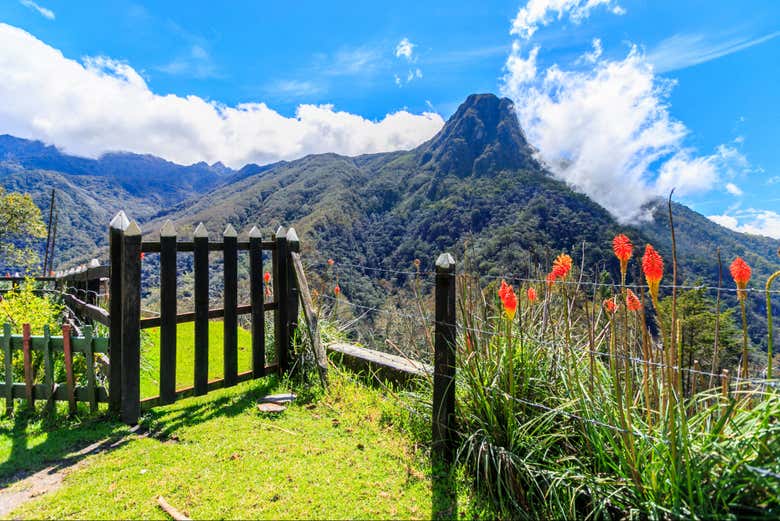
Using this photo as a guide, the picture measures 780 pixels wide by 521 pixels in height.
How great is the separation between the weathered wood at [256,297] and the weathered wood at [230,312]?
0.63 feet

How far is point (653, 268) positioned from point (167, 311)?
3608mm

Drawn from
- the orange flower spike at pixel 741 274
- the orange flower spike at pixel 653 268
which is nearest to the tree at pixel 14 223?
the orange flower spike at pixel 653 268

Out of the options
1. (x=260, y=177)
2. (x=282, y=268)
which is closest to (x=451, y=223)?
(x=282, y=268)

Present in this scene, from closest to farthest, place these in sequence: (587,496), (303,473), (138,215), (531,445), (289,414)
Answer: (587,496) < (531,445) < (303,473) < (289,414) < (138,215)

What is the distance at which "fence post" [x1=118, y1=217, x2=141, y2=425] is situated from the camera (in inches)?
131

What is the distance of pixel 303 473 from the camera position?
2.53 meters

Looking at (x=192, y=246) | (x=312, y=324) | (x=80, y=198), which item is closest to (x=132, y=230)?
(x=192, y=246)

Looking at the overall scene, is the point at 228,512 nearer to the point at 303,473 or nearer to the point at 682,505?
the point at 303,473

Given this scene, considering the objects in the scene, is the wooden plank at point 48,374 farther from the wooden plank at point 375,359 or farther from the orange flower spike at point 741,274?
the orange flower spike at point 741,274

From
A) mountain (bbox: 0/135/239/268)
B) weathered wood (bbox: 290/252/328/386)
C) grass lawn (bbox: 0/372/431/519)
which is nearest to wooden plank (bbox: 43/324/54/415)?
grass lawn (bbox: 0/372/431/519)

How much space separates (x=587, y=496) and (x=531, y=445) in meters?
0.33

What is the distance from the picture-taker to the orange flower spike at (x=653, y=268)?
5.26ft

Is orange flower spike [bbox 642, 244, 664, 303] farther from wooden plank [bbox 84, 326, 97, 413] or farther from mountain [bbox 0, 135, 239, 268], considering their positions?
mountain [bbox 0, 135, 239, 268]

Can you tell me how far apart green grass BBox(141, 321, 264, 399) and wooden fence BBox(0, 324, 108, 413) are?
588 millimetres
